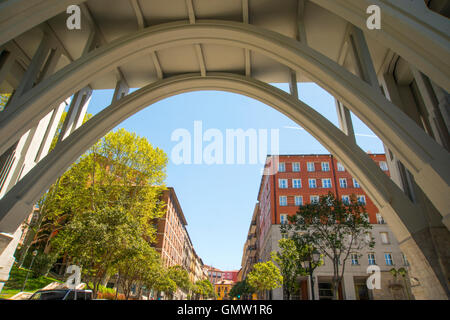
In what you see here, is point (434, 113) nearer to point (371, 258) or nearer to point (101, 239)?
point (101, 239)

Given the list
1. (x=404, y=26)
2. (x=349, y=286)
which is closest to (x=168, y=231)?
(x=349, y=286)

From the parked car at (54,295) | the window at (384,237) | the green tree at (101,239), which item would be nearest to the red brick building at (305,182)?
the window at (384,237)

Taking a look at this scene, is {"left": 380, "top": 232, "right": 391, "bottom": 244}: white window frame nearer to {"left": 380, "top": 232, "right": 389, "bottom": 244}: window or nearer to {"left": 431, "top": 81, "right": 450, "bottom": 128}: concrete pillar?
{"left": 380, "top": 232, "right": 389, "bottom": 244}: window

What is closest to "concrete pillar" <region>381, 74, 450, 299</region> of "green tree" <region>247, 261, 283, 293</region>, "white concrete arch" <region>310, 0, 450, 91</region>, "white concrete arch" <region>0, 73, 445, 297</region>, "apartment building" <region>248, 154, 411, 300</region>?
"white concrete arch" <region>0, 73, 445, 297</region>

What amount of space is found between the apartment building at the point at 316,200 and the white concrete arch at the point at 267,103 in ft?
80.2

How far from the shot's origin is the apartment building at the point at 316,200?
107ft

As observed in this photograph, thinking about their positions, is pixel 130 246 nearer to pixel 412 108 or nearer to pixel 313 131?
pixel 313 131

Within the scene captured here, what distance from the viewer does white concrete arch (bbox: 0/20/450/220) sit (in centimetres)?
433

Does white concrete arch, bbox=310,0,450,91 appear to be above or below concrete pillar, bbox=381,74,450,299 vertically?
above

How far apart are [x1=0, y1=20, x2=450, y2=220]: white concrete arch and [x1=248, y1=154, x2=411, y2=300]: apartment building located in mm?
25951

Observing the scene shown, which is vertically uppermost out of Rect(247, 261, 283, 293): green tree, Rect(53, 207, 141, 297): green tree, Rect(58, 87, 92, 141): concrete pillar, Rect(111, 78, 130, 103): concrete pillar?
Rect(111, 78, 130, 103): concrete pillar

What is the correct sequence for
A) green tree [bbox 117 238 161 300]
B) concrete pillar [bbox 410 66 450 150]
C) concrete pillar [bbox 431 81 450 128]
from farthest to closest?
green tree [bbox 117 238 161 300], concrete pillar [bbox 410 66 450 150], concrete pillar [bbox 431 81 450 128]

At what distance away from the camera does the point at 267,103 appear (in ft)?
29.3

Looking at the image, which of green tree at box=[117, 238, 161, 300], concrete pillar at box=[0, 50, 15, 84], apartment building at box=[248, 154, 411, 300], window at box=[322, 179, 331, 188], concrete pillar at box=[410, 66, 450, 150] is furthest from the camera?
window at box=[322, 179, 331, 188]
